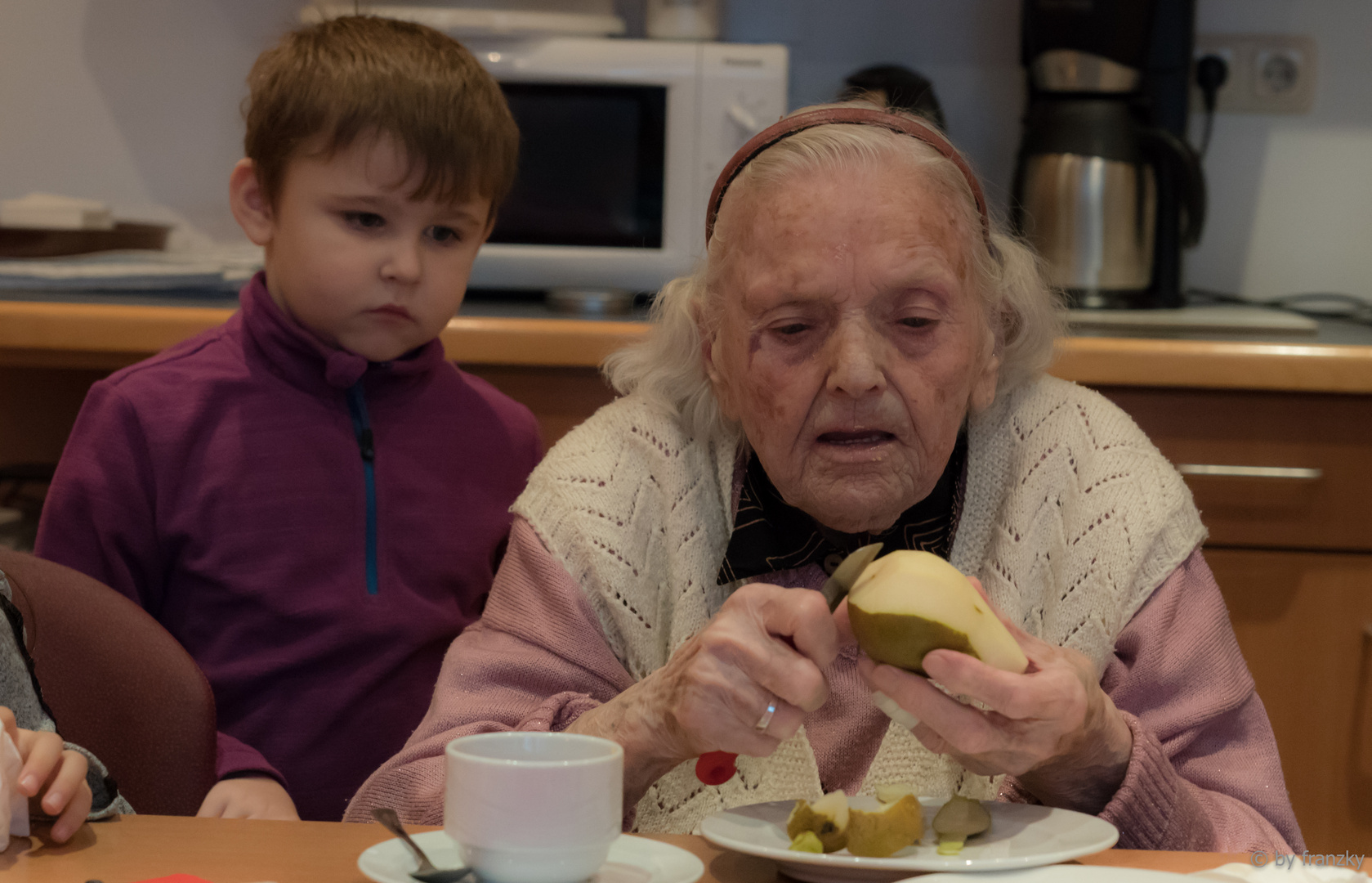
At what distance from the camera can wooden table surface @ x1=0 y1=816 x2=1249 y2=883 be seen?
67cm

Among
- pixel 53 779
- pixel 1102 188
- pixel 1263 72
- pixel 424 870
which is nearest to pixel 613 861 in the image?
pixel 424 870

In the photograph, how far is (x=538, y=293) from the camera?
2.21 metres

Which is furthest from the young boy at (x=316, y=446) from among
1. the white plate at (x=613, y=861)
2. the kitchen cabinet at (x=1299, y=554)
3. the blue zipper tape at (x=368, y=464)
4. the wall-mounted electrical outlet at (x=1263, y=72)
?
the wall-mounted electrical outlet at (x=1263, y=72)

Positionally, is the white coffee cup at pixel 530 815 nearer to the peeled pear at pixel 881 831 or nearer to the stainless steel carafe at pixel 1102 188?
the peeled pear at pixel 881 831

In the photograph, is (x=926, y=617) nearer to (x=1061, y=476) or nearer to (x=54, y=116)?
(x=1061, y=476)

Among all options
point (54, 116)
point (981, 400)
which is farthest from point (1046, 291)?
point (54, 116)

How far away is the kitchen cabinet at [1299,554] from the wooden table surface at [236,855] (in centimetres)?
117

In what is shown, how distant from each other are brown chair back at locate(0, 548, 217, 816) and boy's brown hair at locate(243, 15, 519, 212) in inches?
19.8

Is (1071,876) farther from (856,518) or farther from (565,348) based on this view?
(565,348)

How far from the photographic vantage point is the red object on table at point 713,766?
33.1 inches

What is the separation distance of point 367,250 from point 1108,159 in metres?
1.29

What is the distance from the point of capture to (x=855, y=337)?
976 mm

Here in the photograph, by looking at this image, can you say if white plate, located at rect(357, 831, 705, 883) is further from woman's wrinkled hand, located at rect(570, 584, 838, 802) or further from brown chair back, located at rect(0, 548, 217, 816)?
brown chair back, located at rect(0, 548, 217, 816)

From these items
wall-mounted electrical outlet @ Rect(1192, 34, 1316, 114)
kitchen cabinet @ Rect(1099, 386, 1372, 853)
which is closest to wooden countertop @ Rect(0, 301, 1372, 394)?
kitchen cabinet @ Rect(1099, 386, 1372, 853)
